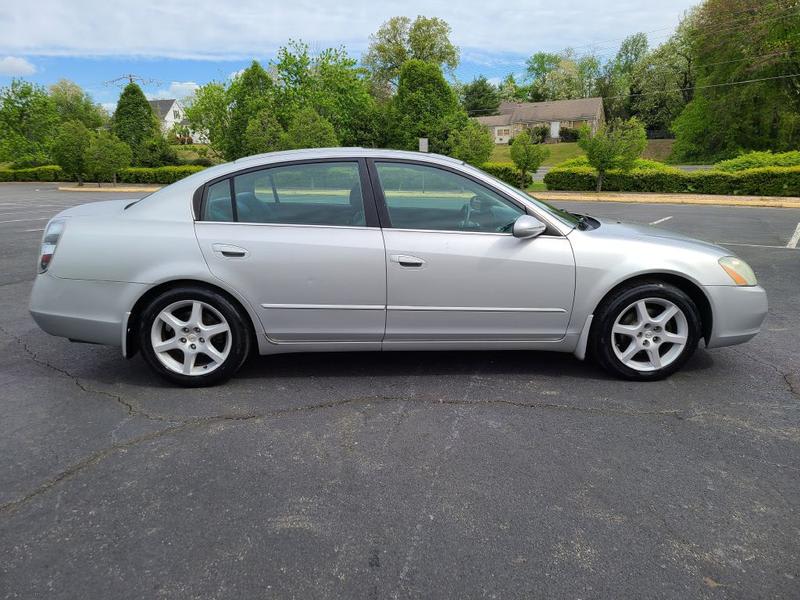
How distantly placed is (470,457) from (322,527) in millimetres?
882

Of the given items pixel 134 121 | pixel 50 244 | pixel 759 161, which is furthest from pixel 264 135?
pixel 50 244

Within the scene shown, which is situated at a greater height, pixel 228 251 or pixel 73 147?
pixel 73 147

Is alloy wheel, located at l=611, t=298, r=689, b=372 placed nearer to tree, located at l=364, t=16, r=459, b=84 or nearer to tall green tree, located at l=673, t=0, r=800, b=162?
tall green tree, located at l=673, t=0, r=800, b=162

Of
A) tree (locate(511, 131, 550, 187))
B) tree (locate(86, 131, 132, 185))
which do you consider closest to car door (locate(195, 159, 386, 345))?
tree (locate(511, 131, 550, 187))

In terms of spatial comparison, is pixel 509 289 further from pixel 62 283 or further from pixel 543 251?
pixel 62 283

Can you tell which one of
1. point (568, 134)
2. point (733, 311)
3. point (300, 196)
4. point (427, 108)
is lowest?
point (733, 311)

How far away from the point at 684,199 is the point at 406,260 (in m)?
20.3

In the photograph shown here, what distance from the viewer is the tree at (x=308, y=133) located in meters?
24.5

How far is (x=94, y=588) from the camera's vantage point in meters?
2.04

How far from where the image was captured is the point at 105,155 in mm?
29219

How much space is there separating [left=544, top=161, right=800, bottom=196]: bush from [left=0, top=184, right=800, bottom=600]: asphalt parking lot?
21.1 m

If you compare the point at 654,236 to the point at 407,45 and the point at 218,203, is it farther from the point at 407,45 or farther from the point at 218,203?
the point at 407,45

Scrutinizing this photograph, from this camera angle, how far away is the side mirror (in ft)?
12.0

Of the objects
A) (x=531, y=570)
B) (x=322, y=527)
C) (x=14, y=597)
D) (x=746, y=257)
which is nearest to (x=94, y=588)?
(x=14, y=597)
